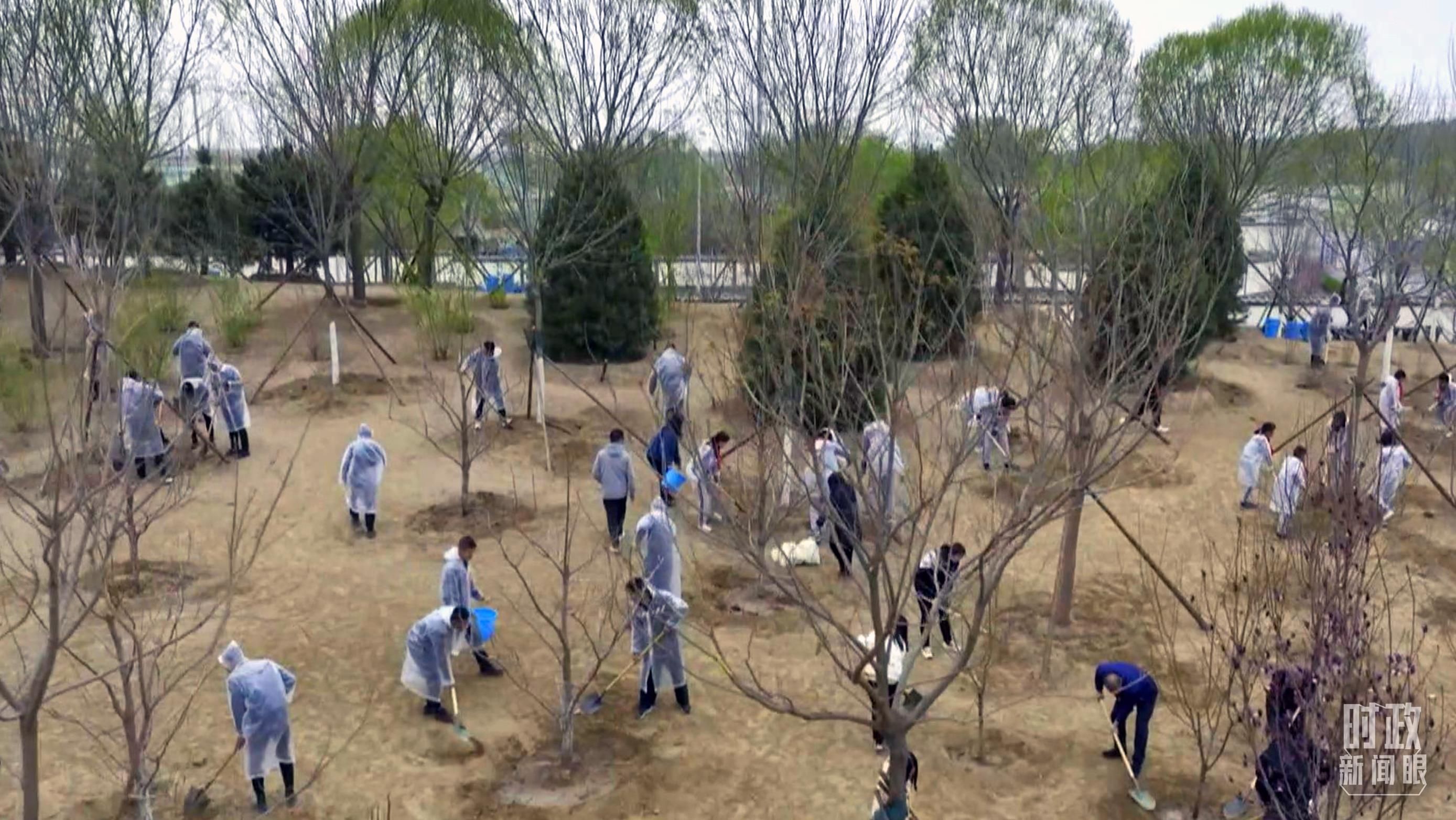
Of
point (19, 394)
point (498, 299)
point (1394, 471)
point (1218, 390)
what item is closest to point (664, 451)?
point (1394, 471)

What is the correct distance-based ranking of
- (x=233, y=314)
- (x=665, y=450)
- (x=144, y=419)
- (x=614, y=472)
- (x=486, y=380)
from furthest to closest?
(x=233, y=314)
(x=486, y=380)
(x=144, y=419)
(x=665, y=450)
(x=614, y=472)

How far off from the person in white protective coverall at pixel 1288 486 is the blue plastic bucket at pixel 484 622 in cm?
635

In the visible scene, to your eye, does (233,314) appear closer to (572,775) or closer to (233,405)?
(233,405)

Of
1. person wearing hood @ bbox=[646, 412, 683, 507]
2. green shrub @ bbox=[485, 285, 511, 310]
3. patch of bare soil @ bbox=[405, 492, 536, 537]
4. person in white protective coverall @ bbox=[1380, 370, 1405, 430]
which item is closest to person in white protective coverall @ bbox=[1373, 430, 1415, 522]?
A: person in white protective coverall @ bbox=[1380, 370, 1405, 430]

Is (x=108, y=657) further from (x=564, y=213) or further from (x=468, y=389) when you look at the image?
(x=564, y=213)

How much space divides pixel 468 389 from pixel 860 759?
5915mm

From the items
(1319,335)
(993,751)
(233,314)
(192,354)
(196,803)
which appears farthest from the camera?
(1319,335)

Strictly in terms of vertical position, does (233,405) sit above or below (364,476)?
above

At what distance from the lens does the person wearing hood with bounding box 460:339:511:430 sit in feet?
44.5

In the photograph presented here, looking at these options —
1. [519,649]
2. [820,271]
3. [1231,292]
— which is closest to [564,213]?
[820,271]

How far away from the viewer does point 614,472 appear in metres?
10.4

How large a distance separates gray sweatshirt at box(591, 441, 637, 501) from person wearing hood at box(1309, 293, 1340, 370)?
42.1ft

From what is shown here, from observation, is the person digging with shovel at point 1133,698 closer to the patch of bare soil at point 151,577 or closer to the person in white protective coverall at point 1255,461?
the person in white protective coverall at point 1255,461

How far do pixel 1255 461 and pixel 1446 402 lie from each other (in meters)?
4.50
